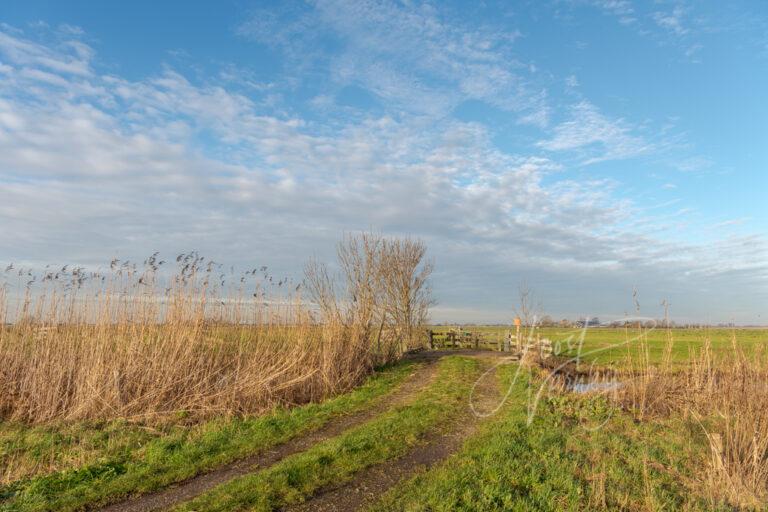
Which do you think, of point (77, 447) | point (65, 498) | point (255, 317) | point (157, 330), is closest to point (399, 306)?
point (255, 317)

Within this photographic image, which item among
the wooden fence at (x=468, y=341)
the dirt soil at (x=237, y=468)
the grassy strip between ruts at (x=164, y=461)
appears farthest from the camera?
the wooden fence at (x=468, y=341)

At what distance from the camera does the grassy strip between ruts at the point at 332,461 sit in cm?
555

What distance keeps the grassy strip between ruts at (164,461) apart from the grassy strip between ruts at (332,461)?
1.06 metres

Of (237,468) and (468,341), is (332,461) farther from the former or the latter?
(468,341)

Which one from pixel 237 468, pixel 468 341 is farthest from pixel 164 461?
pixel 468 341

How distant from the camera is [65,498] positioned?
19.7 ft

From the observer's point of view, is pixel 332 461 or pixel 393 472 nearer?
pixel 393 472

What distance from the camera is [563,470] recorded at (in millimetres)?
6617

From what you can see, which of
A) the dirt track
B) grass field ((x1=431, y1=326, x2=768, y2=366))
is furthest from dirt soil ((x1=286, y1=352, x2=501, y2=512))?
grass field ((x1=431, y1=326, x2=768, y2=366))

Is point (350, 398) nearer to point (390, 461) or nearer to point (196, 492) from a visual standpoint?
point (390, 461)

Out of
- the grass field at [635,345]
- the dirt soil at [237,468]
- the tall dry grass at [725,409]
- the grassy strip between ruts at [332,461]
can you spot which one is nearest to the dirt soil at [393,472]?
the grassy strip between ruts at [332,461]

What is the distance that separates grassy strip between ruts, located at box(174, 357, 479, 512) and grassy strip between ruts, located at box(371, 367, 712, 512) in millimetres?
959

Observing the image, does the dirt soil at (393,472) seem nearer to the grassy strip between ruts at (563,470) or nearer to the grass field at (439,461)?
the grass field at (439,461)

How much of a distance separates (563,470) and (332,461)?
128 inches
